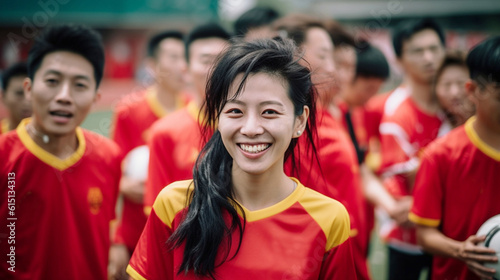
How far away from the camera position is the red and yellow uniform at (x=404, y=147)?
159 inches

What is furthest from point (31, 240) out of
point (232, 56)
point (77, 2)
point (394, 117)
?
point (77, 2)

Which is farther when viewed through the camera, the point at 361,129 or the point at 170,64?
the point at 170,64

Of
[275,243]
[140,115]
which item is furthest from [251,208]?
[140,115]

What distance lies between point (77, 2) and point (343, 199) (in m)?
21.5

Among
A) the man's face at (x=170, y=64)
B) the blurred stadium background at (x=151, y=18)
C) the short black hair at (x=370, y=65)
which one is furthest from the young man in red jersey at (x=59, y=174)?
the blurred stadium background at (x=151, y=18)

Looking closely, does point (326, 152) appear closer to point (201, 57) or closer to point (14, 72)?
point (201, 57)

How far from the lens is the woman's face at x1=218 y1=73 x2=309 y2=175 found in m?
2.08

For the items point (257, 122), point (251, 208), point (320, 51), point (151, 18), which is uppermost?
point (151, 18)

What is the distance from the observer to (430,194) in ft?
A: 9.36

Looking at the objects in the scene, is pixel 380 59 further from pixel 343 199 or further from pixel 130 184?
pixel 130 184

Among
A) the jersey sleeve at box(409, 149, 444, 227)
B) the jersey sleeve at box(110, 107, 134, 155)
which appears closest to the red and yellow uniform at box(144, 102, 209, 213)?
the jersey sleeve at box(110, 107, 134, 155)

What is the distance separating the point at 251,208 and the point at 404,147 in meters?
2.30

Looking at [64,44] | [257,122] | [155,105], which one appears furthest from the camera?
[155,105]

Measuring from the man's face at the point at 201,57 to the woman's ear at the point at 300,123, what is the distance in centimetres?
141
